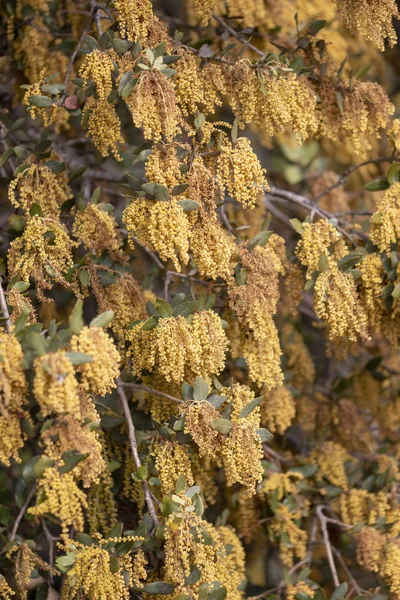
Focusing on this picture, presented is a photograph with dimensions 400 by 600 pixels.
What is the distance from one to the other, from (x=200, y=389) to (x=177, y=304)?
10.5 inches

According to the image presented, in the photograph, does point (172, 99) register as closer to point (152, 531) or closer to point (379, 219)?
point (379, 219)

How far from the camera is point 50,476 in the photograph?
1733mm

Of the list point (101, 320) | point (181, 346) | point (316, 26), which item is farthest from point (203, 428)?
point (316, 26)

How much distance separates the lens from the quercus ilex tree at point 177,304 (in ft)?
6.25

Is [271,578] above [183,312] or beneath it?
beneath

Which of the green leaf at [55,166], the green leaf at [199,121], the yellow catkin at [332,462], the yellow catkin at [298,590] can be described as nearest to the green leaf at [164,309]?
Result: the green leaf at [199,121]

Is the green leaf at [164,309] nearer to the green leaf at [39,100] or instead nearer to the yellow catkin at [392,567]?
the green leaf at [39,100]

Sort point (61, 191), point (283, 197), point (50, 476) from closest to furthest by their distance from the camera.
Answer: point (50, 476) → point (61, 191) → point (283, 197)

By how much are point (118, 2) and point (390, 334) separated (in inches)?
49.8

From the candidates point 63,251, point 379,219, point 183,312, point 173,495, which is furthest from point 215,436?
point 379,219

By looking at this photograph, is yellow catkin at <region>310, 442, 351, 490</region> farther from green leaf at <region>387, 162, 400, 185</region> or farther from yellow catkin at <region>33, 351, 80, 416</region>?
yellow catkin at <region>33, 351, 80, 416</region>

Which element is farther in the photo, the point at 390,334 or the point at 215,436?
the point at 390,334

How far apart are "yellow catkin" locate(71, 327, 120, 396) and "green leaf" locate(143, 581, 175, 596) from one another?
56 cm

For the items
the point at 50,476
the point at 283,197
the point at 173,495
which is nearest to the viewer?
the point at 50,476
